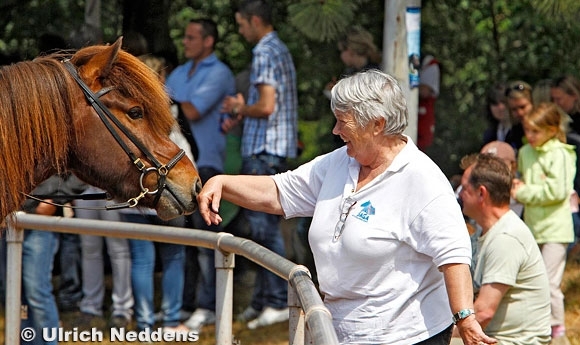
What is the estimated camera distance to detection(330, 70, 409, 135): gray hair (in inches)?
158

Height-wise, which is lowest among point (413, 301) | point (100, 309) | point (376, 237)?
point (100, 309)

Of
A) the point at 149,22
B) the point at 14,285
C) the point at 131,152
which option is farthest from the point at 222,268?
the point at 149,22

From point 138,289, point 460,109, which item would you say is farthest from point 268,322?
point 460,109

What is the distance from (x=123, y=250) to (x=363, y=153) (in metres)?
4.18

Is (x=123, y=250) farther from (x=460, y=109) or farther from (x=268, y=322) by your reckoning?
(x=460, y=109)

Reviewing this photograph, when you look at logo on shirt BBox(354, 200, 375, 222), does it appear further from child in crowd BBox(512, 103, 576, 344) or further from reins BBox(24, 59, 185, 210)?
child in crowd BBox(512, 103, 576, 344)

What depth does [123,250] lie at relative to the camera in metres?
7.93

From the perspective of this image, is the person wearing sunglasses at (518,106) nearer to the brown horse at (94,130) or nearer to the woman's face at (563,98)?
the woman's face at (563,98)

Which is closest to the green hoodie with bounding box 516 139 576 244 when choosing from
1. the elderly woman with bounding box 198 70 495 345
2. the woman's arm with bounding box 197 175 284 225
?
the woman's arm with bounding box 197 175 284 225

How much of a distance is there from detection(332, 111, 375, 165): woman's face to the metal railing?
1.66 feet

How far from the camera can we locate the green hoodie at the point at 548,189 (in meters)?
7.16

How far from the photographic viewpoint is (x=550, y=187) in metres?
7.18

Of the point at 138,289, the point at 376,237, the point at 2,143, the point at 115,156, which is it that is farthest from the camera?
the point at 138,289

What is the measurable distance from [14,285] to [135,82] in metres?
2.16
